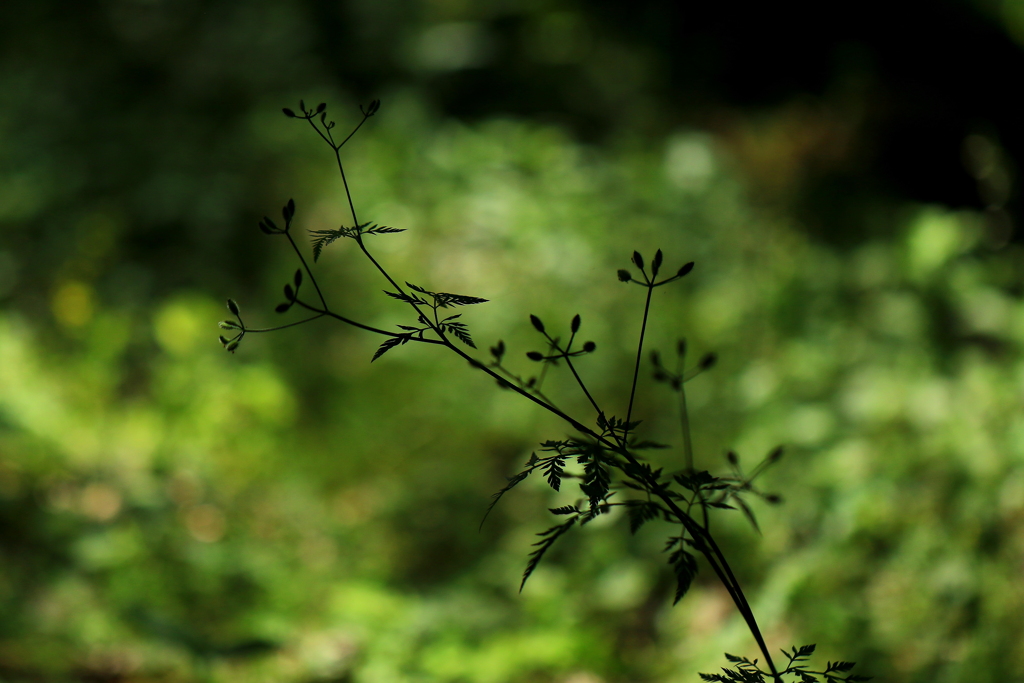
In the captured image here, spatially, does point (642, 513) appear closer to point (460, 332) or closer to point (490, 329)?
point (460, 332)

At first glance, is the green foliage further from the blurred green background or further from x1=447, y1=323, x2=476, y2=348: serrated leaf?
x1=447, y1=323, x2=476, y2=348: serrated leaf

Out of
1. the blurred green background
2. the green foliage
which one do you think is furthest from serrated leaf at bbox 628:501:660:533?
the blurred green background

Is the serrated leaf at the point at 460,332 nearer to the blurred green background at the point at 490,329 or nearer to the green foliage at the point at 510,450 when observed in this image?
the green foliage at the point at 510,450

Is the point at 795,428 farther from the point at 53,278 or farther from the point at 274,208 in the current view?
the point at 53,278

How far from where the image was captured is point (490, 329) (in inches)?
103

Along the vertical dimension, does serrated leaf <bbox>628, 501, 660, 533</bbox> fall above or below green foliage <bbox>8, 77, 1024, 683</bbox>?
below

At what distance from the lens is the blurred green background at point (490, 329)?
1687mm

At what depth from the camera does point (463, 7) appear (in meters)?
4.50

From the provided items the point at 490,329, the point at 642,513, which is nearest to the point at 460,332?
the point at 642,513

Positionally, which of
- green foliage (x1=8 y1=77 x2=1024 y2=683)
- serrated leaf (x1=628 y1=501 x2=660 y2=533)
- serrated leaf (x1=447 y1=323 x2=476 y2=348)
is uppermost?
green foliage (x1=8 y1=77 x2=1024 y2=683)

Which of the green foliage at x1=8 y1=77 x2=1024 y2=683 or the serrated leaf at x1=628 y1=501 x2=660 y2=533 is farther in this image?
the green foliage at x1=8 y1=77 x2=1024 y2=683

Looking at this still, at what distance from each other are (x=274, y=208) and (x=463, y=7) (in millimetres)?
1861

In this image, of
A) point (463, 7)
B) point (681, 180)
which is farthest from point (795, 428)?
point (463, 7)

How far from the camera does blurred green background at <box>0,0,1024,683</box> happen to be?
5.53 ft
